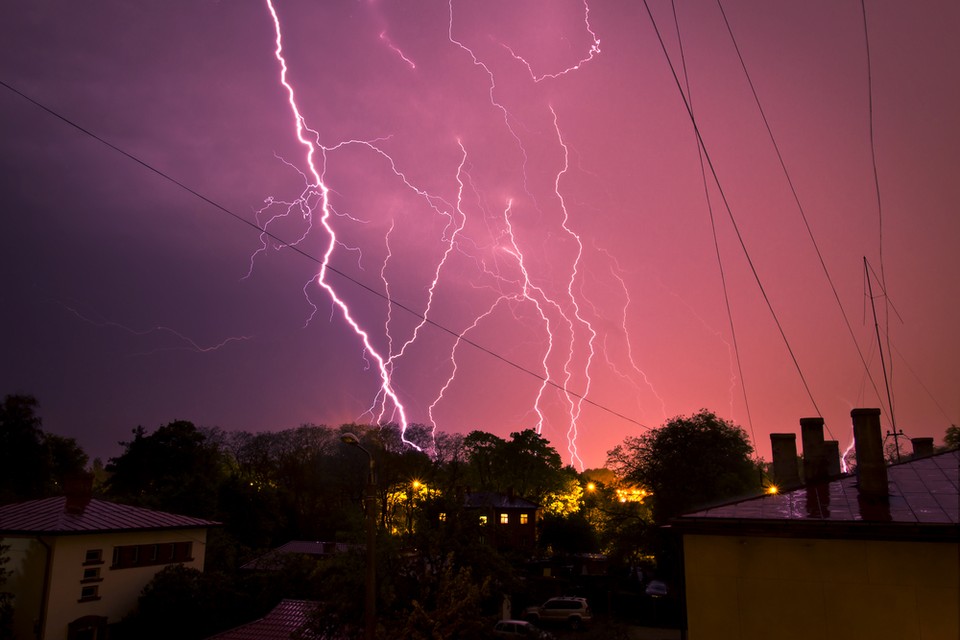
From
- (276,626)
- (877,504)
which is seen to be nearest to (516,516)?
(276,626)

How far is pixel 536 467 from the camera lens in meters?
60.1

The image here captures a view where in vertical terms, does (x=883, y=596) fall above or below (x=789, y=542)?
below

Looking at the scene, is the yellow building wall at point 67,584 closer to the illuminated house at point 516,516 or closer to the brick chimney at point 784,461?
the brick chimney at point 784,461

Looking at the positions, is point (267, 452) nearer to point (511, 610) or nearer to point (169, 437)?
point (169, 437)

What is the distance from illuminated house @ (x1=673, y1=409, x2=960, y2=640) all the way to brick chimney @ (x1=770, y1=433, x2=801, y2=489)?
3385 millimetres

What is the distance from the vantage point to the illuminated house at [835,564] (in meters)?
8.80

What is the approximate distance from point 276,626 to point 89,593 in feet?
29.3

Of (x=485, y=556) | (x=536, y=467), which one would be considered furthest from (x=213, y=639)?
(x=536, y=467)

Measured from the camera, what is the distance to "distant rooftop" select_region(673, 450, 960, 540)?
8.92m

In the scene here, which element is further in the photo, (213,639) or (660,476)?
(660,476)

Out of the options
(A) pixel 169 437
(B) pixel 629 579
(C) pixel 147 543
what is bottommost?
(B) pixel 629 579

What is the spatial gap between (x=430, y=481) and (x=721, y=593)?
41.3 meters

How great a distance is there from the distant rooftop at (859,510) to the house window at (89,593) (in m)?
22.2

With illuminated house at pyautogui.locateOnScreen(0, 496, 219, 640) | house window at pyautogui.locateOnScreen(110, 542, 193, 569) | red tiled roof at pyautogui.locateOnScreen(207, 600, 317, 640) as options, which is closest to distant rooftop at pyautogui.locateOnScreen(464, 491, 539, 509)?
house window at pyautogui.locateOnScreen(110, 542, 193, 569)
